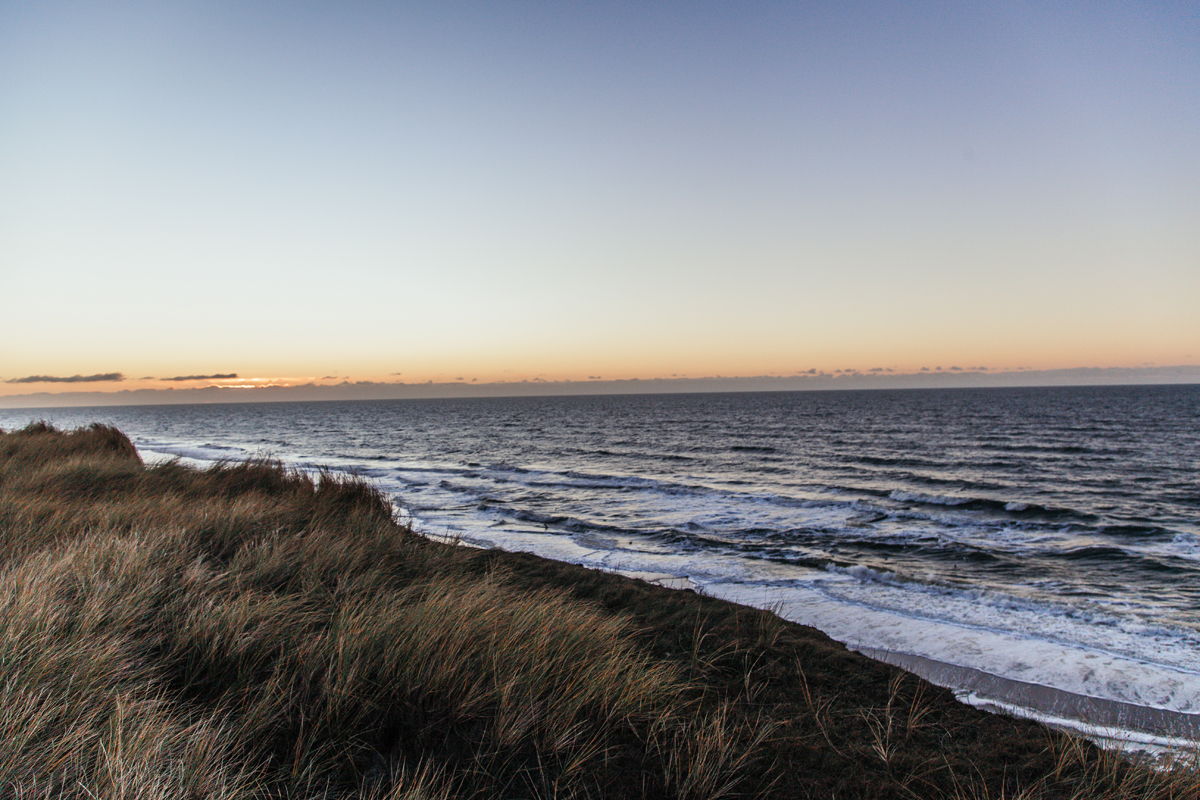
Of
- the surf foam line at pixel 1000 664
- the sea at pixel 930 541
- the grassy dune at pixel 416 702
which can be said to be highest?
the grassy dune at pixel 416 702

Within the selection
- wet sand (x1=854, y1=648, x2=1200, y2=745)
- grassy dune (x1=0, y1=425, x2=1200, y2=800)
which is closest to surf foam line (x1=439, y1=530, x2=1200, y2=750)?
wet sand (x1=854, y1=648, x2=1200, y2=745)

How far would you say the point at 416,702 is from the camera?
3998 millimetres

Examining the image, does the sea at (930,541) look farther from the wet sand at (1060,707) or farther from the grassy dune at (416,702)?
the grassy dune at (416,702)

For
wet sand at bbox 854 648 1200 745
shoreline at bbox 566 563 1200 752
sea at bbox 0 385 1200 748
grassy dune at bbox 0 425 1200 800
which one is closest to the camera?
grassy dune at bbox 0 425 1200 800

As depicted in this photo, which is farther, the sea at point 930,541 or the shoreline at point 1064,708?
the sea at point 930,541

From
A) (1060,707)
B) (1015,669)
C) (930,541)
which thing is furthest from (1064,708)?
(930,541)

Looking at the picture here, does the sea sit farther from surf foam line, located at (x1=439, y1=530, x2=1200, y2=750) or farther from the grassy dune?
the grassy dune

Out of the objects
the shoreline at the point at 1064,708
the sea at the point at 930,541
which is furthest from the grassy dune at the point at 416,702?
the sea at the point at 930,541

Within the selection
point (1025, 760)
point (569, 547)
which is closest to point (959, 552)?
point (569, 547)

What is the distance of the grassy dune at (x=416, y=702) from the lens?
303 cm

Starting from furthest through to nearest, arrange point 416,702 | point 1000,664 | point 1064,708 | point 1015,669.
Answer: point 1000,664 < point 1015,669 < point 1064,708 < point 416,702

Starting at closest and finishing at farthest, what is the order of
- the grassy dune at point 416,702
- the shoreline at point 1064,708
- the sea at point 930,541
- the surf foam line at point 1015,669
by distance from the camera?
the grassy dune at point 416,702
the shoreline at point 1064,708
the surf foam line at point 1015,669
the sea at point 930,541

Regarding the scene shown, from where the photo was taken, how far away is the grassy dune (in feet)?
9.93

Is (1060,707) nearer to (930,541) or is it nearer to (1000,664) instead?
(1000,664)
